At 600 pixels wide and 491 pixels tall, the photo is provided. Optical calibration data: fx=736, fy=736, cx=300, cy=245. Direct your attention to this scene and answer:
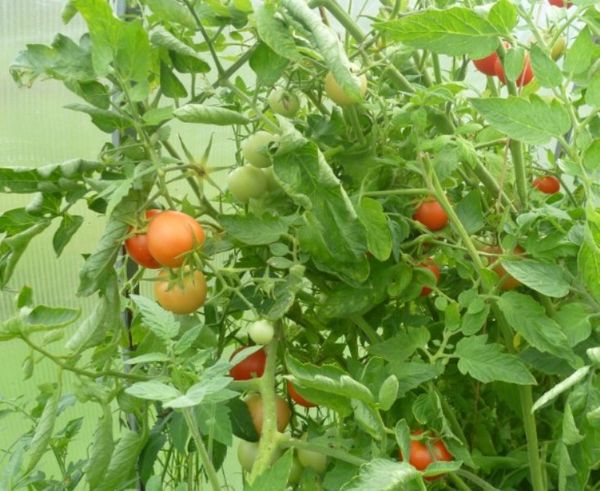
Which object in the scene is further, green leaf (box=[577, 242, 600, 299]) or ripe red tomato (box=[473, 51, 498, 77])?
ripe red tomato (box=[473, 51, 498, 77])

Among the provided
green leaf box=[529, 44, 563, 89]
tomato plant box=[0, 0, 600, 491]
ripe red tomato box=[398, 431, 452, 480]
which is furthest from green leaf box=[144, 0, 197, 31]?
ripe red tomato box=[398, 431, 452, 480]

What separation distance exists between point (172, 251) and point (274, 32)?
15 cm

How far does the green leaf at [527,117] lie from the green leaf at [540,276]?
0.29 ft

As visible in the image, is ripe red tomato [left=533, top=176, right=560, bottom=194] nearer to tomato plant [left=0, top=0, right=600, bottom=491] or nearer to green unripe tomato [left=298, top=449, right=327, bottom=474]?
tomato plant [left=0, top=0, right=600, bottom=491]

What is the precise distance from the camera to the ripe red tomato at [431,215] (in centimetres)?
57

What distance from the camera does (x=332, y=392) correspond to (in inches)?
15.3

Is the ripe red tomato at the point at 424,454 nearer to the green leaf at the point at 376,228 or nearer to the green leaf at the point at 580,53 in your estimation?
the green leaf at the point at 376,228

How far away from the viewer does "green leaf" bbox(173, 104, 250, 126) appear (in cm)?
44

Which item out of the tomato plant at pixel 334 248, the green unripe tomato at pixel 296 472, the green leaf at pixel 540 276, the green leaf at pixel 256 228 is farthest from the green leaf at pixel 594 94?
the green unripe tomato at pixel 296 472

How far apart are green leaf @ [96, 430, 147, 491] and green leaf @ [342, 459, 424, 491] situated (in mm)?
234

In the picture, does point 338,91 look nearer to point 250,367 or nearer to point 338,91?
point 338,91

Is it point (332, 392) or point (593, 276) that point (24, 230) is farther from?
point (593, 276)

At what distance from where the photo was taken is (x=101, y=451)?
50 centimetres

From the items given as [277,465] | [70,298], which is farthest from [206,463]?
[70,298]
